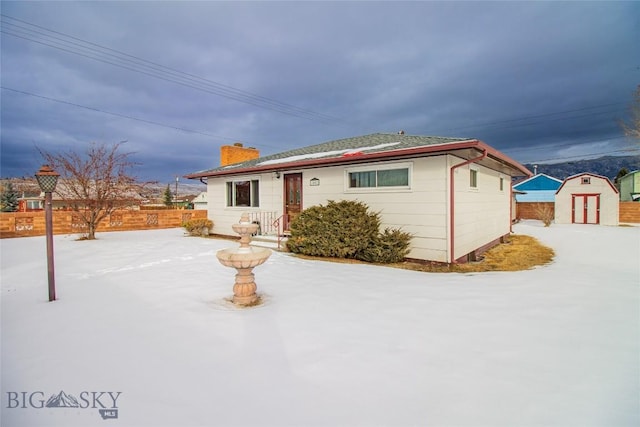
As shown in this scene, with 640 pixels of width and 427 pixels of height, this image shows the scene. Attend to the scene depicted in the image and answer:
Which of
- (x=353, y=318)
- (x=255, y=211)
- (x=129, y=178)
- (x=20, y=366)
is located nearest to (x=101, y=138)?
(x=129, y=178)

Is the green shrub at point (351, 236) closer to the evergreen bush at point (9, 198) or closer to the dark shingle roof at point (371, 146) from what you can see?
the dark shingle roof at point (371, 146)

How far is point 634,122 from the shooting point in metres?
16.9

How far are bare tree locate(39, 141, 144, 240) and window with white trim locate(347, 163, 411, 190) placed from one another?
10.2 m

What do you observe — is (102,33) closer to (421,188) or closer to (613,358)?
(421,188)

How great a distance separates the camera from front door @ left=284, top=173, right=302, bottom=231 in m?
9.75

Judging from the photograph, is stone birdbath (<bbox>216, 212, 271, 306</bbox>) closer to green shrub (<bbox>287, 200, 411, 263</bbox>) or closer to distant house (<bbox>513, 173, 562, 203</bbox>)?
green shrub (<bbox>287, 200, 411, 263</bbox>)

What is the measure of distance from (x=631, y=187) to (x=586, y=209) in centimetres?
1959

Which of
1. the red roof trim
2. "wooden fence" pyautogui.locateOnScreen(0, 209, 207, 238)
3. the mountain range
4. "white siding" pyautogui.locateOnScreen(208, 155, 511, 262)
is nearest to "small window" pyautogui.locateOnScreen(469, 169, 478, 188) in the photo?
"white siding" pyautogui.locateOnScreen(208, 155, 511, 262)

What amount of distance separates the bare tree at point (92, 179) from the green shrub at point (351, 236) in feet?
30.9

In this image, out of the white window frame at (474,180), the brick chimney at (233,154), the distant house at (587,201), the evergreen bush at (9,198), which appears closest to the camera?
the white window frame at (474,180)

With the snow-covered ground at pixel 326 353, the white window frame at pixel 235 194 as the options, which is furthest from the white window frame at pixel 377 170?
the white window frame at pixel 235 194

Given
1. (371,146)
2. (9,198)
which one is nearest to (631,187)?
(371,146)

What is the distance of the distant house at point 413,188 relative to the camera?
6.70 meters

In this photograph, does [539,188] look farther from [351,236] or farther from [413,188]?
[351,236]
